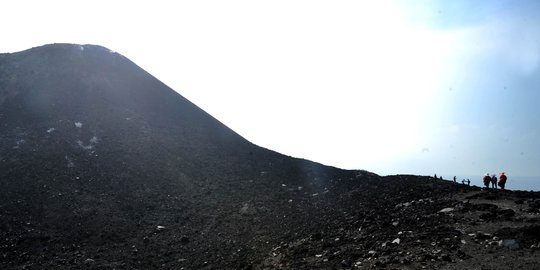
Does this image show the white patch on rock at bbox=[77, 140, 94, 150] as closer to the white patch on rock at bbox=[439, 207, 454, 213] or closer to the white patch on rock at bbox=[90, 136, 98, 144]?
the white patch on rock at bbox=[90, 136, 98, 144]

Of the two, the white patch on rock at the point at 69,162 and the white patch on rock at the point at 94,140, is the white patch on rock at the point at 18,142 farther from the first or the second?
the white patch on rock at the point at 94,140

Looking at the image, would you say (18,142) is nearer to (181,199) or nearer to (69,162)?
(69,162)

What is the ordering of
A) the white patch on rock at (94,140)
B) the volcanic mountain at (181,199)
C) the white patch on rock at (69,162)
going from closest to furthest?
the volcanic mountain at (181,199) < the white patch on rock at (69,162) < the white patch on rock at (94,140)

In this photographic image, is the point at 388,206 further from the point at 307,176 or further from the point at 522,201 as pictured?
the point at 307,176

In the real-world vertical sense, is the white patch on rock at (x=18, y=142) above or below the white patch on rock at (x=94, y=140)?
below

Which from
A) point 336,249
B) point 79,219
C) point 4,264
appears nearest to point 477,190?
point 336,249

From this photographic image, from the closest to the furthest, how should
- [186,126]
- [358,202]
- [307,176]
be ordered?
1. [358,202]
2. [307,176]
3. [186,126]

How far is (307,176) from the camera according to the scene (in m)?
33.7

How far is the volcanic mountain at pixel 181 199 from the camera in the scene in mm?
15703

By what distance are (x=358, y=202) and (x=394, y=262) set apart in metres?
10.8

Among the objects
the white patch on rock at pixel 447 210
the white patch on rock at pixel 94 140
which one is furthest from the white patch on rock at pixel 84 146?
the white patch on rock at pixel 447 210

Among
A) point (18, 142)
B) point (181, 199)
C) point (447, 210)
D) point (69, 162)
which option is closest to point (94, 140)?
point (69, 162)

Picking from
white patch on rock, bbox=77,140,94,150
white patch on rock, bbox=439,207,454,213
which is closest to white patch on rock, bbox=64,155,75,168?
white patch on rock, bbox=77,140,94,150

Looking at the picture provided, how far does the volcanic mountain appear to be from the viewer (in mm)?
15703
